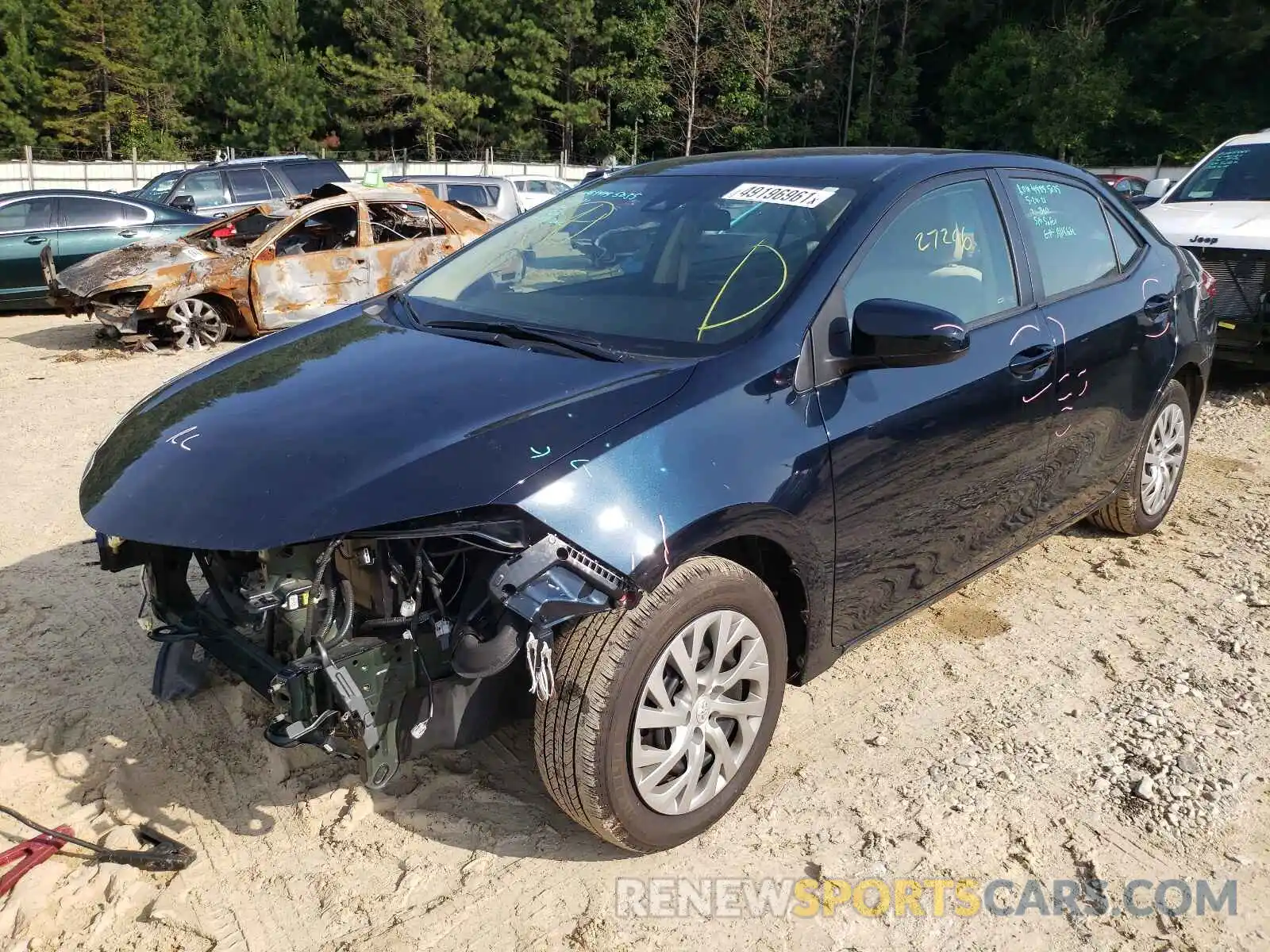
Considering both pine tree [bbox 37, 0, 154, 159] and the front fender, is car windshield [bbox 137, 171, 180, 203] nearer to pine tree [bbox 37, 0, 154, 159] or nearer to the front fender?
the front fender

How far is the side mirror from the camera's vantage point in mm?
2691

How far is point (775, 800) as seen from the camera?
9.47 ft

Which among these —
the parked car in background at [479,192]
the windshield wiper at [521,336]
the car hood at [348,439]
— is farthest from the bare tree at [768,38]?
the car hood at [348,439]

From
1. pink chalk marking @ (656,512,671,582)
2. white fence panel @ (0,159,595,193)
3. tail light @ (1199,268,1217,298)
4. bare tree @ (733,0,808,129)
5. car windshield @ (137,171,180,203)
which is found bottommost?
white fence panel @ (0,159,595,193)

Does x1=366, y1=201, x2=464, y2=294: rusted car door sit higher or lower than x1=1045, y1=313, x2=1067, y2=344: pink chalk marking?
lower

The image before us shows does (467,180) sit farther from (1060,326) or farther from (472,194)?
(1060,326)

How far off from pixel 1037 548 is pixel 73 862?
13.4 ft

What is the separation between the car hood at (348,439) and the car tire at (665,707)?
1.52 ft

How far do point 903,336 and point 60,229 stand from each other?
38.9ft

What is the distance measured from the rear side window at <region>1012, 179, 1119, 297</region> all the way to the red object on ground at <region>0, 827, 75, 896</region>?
364 cm

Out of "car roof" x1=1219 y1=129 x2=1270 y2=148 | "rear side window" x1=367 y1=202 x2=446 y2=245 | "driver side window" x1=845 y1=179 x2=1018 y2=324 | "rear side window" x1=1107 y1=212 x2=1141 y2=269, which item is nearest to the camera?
"driver side window" x1=845 y1=179 x2=1018 y2=324

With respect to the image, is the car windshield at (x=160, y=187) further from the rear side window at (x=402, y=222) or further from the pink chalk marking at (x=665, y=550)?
the pink chalk marking at (x=665, y=550)

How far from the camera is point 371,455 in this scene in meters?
2.35

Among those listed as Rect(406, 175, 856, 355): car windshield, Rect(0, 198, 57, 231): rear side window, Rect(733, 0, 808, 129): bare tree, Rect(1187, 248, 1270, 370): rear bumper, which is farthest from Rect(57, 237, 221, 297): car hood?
Rect(733, 0, 808, 129): bare tree
